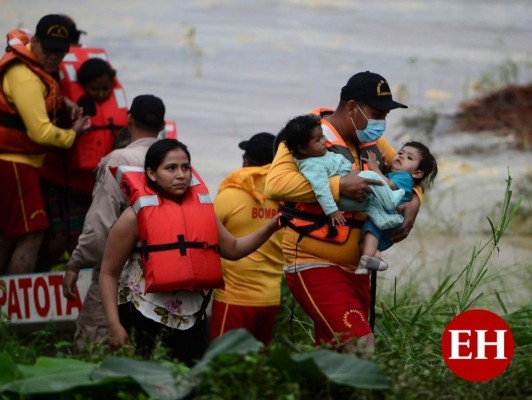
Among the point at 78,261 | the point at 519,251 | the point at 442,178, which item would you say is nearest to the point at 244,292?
the point at 78,261

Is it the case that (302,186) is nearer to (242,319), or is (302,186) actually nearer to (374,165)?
(374,165)

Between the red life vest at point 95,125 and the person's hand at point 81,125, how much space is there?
0.06m

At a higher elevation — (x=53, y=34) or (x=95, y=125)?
(x=53, y=34)

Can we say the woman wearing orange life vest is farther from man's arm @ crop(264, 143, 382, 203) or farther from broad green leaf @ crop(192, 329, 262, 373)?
broad green leaf @ crop(192, 329, 262, 373)

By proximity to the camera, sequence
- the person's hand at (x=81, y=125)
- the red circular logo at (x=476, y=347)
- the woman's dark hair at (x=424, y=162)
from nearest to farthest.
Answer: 1. the red circular logo at (x=476, y=347)
2. the woman's dark hair at (x=424, y=162)
3. the person's hand at (x=81, y=125)

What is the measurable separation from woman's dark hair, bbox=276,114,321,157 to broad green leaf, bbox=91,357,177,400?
1.30 meters

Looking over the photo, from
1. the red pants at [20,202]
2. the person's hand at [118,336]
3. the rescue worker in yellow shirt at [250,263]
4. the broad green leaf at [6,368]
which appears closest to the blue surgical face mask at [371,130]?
the rescue worker in yellow shirt at [250,263]

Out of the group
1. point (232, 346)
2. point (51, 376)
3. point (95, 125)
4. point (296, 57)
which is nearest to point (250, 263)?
point (95, 125)

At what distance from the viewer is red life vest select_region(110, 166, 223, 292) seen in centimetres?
634

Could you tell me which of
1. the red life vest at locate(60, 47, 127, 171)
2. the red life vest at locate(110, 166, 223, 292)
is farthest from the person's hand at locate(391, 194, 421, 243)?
the red life vest at locate(60, 47, 127, 171)

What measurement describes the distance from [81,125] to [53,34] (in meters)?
0.55

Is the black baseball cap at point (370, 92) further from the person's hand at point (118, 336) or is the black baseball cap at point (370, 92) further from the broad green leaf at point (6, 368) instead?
the broad green leaf at point (6, 368)

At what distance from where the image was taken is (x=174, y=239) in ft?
21.0

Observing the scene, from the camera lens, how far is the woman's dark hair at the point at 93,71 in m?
8.12
